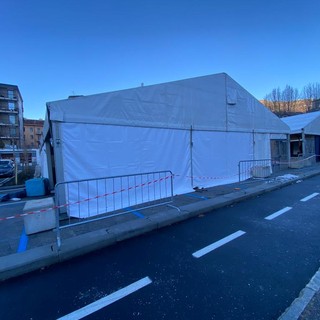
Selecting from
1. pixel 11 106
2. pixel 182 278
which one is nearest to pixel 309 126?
pixel 182 278

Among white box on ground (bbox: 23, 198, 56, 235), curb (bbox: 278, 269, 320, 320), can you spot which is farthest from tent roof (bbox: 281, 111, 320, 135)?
white box on ground (bbox: 23, 198, 56, 235)

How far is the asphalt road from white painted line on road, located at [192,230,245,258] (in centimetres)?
2

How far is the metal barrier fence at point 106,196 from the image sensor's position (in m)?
5.68

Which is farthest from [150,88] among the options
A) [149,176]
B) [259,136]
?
[259,136]

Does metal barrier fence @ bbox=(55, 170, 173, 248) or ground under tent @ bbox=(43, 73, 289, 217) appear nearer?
metal barrier fence @ bbox=(55, 170, 173, 248)

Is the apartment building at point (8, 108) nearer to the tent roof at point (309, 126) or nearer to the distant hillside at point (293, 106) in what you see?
the tent roof at point (309, 126)

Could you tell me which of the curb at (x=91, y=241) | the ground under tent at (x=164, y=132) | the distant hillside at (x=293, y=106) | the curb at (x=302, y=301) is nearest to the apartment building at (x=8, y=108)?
the ground under tent at (x=164, y=132)

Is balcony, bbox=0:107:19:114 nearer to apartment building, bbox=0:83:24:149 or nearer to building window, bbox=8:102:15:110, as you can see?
apartment building, bbox=0:83:24:149

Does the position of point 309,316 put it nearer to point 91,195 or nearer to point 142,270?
point 142,270

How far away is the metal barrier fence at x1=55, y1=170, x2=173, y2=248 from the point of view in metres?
5.68

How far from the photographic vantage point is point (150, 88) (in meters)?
7.50

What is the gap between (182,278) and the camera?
2.96m

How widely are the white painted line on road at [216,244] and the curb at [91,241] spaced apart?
144 centimetres

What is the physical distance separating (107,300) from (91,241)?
1.63 m
